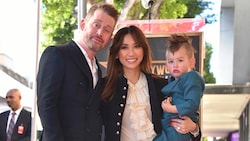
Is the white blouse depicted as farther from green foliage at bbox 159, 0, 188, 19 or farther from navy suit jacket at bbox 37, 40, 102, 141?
green foliage at bbox 159, 0, 188, 19

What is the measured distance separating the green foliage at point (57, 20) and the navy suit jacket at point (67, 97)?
6.80 metres

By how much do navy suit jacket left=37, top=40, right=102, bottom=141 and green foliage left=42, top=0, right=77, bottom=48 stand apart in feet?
22.3

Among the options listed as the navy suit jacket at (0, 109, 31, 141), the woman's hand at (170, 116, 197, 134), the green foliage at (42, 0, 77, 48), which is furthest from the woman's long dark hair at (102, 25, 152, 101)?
the green foliage at (42, 0, 77, 48)

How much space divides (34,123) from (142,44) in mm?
1541

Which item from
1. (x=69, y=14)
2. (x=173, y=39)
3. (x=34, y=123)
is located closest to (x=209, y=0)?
(x=69, y=14)

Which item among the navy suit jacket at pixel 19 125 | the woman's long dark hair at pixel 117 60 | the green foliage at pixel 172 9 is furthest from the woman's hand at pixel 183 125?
the green foliage at pixel 172 9

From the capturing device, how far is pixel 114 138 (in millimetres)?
2463

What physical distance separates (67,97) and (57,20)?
7.74 metres

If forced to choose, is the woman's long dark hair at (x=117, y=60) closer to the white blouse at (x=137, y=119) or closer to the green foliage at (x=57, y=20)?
the white blouse at (x=137, y=119)

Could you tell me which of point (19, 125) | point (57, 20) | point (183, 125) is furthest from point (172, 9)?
point (183, 125)

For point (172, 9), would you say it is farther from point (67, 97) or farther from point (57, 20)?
point (67, 97)

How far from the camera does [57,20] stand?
9945 mm

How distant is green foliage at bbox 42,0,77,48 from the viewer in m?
9.30

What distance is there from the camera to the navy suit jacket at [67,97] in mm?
2293
